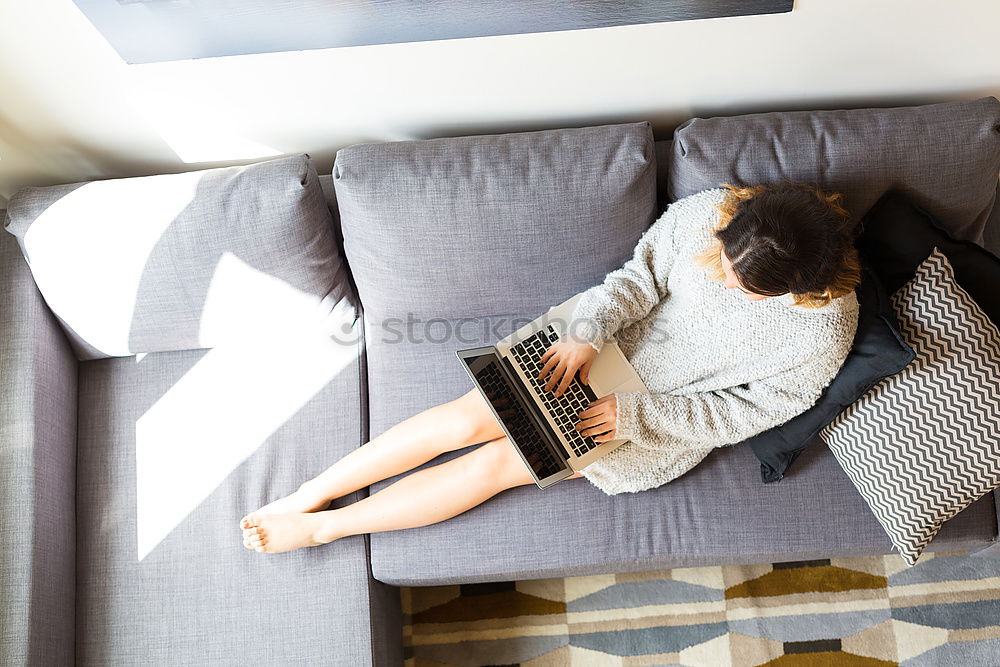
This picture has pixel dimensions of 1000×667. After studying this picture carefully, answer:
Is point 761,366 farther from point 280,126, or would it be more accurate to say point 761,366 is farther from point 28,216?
point 28,216

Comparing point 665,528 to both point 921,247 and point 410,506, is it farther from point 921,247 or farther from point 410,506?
point 921,247

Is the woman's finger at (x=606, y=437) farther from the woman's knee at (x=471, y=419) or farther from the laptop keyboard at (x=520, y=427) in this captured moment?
the woman's knee at (x=471, y=419)

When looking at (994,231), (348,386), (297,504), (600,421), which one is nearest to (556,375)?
(600,421)

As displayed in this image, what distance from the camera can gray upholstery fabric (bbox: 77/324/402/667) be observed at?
1.58 m

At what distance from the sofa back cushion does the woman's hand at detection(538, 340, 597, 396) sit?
0.57ft

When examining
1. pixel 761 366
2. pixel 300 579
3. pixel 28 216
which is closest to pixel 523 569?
pixel 300 579

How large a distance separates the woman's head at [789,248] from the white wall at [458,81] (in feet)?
1.10

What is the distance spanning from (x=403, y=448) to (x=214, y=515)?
1.52 ft

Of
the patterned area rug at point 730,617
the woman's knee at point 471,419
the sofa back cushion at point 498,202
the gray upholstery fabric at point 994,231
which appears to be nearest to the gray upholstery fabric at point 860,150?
the sofa back cushion at point 498,202

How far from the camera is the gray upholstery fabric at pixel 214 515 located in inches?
62.1

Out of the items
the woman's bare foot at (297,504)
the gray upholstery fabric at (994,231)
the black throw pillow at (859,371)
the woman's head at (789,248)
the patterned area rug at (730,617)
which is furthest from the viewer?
the patterned area rug at (730,617)

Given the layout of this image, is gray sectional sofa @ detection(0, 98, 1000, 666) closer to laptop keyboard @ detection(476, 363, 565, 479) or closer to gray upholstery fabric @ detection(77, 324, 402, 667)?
gray upholstery fabric @ detection(77, 324, 402, 667)

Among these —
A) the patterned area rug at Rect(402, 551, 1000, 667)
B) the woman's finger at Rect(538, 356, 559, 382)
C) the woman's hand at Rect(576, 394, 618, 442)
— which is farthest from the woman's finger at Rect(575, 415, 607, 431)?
the patterned area rug at Rect(402, 551, 1000, 667)

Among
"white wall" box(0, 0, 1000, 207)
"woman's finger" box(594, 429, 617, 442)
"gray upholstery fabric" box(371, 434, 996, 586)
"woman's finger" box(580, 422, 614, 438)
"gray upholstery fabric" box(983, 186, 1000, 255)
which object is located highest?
"white wall" box(0, 0, 1000, 207)
